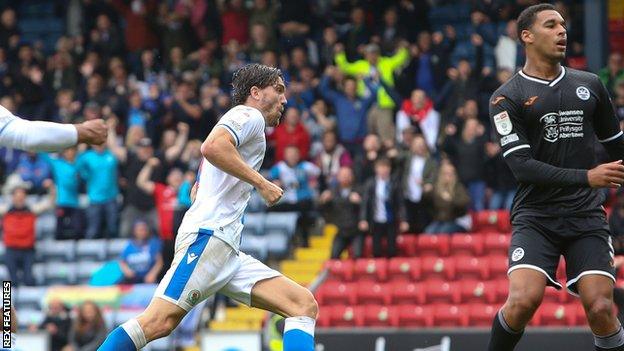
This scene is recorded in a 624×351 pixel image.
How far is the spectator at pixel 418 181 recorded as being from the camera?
17312 mm

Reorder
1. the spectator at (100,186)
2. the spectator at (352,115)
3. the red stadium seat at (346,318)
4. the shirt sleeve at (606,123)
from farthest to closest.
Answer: the spectator at (100,186) → the spectator at (352,115) → the red stadium seat at (346,318) → the shirt sleeve at (606,123)

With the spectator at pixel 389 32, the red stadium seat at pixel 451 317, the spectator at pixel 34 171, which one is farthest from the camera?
the spectator at pixel 34 171

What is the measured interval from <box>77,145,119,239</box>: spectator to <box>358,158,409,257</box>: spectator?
13.0 ft

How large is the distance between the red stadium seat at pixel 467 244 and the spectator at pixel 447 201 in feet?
0.64

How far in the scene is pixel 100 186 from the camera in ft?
62.2

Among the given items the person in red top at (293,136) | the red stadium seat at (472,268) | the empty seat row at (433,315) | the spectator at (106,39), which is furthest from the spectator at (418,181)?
the spectator at (106,39)

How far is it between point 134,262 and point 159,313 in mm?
10599

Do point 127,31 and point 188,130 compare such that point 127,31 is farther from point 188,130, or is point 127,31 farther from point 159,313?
point 159,313

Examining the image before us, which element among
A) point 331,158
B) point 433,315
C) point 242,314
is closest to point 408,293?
point 433,315

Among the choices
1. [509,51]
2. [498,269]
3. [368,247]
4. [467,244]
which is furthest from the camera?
[509,51]

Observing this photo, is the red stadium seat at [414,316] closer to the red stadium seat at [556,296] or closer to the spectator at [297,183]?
the red stadium seat at [556,296]

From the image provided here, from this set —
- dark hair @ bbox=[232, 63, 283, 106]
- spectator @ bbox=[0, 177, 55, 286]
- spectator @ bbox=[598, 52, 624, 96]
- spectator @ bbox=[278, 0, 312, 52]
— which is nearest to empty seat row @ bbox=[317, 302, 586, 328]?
A: spectator @ bbox=[598, 52, 624, 96]

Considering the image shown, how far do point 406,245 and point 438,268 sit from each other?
2.38ft

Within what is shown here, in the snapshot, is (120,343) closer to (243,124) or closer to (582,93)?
(243,124)
